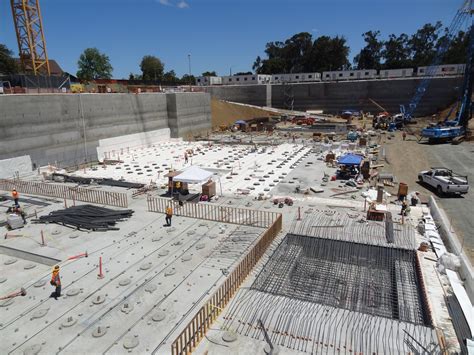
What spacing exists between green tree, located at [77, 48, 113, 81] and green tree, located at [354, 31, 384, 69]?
278 feet

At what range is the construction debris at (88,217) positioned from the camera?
16.1m

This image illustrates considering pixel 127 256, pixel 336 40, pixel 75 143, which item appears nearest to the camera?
pixel 127 256

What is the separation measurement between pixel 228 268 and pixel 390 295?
5.87m

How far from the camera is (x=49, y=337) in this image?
8.85 meters

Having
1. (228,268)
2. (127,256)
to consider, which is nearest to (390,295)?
(228,268)

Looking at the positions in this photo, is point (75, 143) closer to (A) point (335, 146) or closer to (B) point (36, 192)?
(B) point (36, 192)

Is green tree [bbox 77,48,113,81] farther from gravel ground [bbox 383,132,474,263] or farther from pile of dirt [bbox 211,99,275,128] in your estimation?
gravel ground [bbox 383,132,474,263]

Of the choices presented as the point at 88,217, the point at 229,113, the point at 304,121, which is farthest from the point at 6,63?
the point at 88,217

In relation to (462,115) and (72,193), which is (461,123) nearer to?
(462,115)

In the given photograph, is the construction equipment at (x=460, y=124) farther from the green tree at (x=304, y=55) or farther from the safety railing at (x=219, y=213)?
the green tree at (x=304, y=55)

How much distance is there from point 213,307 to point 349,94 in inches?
2749

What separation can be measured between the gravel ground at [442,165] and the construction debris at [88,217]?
1590 centimetres

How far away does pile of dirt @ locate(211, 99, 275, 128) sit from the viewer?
2363 inches

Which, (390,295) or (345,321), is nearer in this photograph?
(345,321)
